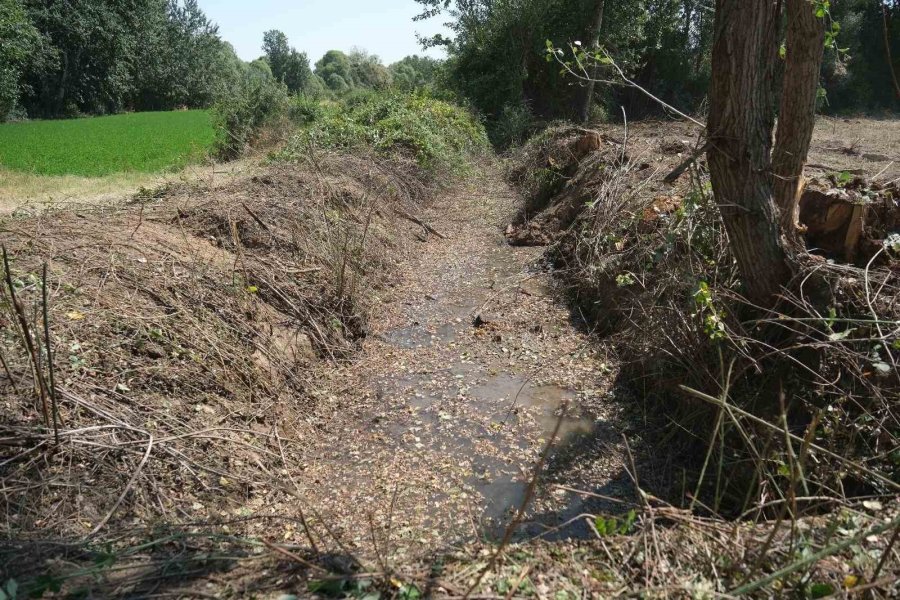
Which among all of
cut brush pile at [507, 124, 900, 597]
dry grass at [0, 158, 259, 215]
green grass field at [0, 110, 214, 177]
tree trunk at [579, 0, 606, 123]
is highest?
tree trunk at [579, 0, 606, 123]

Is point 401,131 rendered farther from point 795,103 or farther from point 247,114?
point 795,103

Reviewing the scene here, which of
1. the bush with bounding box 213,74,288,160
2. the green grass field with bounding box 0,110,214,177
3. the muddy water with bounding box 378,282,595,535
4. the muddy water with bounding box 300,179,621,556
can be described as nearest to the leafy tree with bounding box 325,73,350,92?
the green grass field with bounding box 0,110,214,177

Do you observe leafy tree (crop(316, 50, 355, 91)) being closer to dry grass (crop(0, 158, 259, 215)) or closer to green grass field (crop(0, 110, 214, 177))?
green grass field (crop(0, 110, 214, 177))

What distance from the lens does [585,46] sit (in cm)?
2050

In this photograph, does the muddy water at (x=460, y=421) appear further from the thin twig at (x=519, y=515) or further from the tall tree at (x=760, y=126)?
the tall tree at (x=760, y=126)

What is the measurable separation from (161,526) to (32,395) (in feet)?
4.33

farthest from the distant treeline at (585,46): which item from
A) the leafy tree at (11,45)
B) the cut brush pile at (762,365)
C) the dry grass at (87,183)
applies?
the leafy tree at (11,45)

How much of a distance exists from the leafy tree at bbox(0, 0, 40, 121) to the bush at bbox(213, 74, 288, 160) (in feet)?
48.8

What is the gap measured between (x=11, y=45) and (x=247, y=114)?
1748 centimetres

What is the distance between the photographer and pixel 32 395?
3.52 m

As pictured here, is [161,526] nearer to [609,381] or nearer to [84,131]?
[609,381]

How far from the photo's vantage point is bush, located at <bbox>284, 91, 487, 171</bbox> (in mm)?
11586

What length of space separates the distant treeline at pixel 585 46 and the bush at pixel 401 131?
3.47m

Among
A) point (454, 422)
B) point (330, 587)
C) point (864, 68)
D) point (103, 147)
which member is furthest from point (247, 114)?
point (864, 68)
